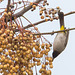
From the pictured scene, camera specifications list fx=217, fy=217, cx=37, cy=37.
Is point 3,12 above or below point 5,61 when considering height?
above

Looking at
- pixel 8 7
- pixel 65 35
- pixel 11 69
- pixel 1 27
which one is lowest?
pixel 11 69

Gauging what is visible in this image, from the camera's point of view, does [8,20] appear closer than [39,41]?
No

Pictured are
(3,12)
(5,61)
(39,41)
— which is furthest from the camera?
(3,12)

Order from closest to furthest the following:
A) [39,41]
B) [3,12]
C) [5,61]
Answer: [5,61], [39,41], [3,12]

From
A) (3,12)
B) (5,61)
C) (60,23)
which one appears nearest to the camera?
(5,61)

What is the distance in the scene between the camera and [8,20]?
1.52 m

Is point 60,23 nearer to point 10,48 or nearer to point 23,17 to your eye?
point 23,17

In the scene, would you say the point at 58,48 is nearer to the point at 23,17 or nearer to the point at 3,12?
the point at 23,17

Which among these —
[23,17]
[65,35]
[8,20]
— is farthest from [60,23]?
[8,20]

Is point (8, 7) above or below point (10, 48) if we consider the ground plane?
above

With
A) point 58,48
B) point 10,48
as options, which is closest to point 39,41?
point 10,48

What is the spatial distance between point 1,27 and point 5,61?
0.29 meters

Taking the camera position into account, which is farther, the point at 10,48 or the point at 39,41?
the point at 39,41

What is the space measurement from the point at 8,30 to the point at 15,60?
18 centimetres
